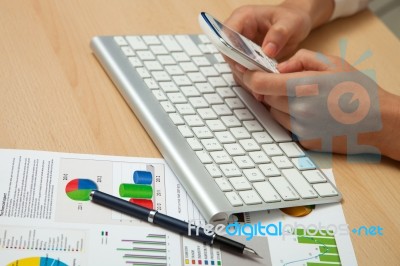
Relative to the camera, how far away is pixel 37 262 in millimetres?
556

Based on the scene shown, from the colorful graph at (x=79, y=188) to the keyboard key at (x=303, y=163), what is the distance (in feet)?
0.85

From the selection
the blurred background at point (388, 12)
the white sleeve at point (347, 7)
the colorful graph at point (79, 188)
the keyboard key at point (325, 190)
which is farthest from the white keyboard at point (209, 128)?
the blurred background at point (388, 12)

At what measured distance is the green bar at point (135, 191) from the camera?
645mm

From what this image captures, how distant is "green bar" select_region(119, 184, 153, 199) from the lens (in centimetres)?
65

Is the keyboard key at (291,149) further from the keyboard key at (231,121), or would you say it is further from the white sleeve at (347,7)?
the white sleeve at (347,7)

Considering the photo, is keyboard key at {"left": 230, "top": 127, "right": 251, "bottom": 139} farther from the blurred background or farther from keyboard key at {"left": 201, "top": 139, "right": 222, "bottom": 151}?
the blurred background

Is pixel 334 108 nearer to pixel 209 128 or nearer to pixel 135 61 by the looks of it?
pixel 209 128

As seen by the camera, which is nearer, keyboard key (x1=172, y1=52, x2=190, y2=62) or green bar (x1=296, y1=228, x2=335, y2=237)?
green bar (x1=296, y1=228, x2=335, y2=237)

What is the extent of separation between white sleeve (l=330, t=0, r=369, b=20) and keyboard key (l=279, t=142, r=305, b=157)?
1.16 feet

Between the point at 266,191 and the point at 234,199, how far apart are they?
0.15 feet

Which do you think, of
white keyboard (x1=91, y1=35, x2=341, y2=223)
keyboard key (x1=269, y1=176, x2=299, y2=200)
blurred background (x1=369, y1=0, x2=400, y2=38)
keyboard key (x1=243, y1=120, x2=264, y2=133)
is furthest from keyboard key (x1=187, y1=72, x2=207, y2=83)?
blurred background (x1=369, y1=0, x2=400, y2=38)

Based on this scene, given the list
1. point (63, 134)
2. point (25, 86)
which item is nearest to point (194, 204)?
point (63, 134)

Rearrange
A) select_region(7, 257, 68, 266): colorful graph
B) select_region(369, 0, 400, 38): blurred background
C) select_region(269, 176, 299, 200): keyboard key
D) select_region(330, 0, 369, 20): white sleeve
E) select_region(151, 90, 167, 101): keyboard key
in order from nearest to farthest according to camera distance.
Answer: select_region(7, 257, 68, 266): colorful graph < select_region(269, 176, 299, 200): keyboard key < select_region(151, 90, 167, 101): keyboard key < select_region(330, 0, 369, 20): white sleeve < select_region(369, 0, 400, 38): blurred background

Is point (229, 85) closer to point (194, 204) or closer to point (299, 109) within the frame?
point (299, 109)
